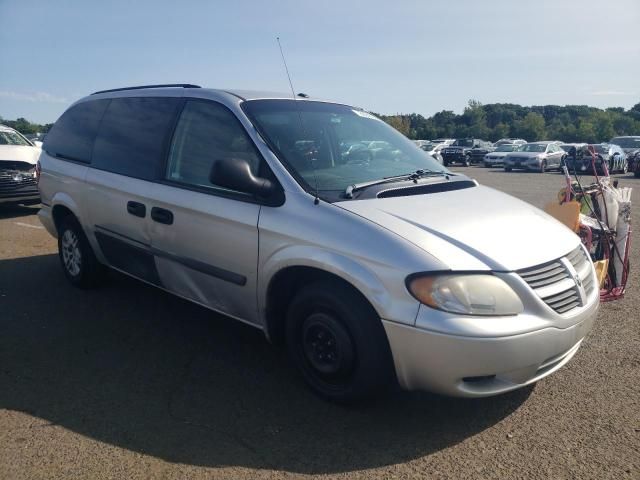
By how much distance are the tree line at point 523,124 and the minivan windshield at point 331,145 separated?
46358 millimetres

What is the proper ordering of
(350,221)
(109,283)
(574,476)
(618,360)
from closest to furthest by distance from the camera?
(574,476) → (350,221) → (618,360) → (109,283)

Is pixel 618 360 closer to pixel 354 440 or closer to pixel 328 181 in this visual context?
pixel 354 440

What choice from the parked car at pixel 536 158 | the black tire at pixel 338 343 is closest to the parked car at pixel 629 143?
the parked car at pixel 536 158

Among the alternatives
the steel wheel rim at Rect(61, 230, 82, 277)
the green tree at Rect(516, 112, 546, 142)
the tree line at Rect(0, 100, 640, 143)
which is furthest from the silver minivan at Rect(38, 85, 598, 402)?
the green tree at Rect(516, 112, 546, 142)

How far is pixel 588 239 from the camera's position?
445 cm

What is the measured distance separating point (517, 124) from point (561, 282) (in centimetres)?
8115

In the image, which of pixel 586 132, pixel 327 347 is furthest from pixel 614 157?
pixel 586 132

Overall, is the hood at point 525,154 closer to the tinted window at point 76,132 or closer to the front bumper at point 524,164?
the front bumper at point 524,164

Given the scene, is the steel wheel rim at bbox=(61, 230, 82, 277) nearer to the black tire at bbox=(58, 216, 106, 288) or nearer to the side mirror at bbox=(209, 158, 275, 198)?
the black tire at bbox=(58, 216, 106, 288)

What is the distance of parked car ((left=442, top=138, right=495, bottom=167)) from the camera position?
32.2 m

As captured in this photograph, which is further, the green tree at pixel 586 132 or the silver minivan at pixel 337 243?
the green tree at pixel 586 132

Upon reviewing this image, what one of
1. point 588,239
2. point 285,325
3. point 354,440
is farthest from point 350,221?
point 588,239

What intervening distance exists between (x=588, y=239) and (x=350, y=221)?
8.67 ft

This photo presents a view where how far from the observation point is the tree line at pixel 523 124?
2530 inches
